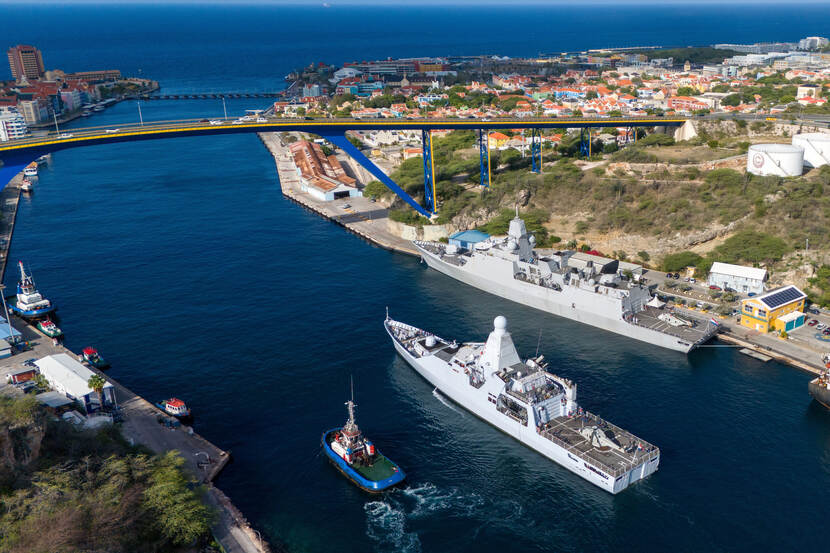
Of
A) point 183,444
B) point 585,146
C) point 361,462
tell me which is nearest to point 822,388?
point 361,462

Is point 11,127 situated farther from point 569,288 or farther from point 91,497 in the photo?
point 91,497

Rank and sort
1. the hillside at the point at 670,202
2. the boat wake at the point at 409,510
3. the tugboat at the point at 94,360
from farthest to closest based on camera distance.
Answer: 1. the hillside at the point at 670,202
2. the tugboat at the point at 94,360
3. the boat wake at the point at 409,510

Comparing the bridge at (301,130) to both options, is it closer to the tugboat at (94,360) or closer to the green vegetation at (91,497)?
the tugboat at (94,360)

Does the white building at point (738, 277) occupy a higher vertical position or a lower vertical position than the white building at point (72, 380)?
lower

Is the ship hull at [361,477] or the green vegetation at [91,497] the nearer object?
the green vegetation at [91,497]

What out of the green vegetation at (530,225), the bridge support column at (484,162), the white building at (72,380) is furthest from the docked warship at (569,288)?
the white building at (72,380)

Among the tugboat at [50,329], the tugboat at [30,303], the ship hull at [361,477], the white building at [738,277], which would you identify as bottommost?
the ship hull at [361,477]

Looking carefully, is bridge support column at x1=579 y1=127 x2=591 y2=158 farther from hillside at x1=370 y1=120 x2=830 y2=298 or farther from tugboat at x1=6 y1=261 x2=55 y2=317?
tugboat at x1=6 y1=261 x2=55 y2=317
